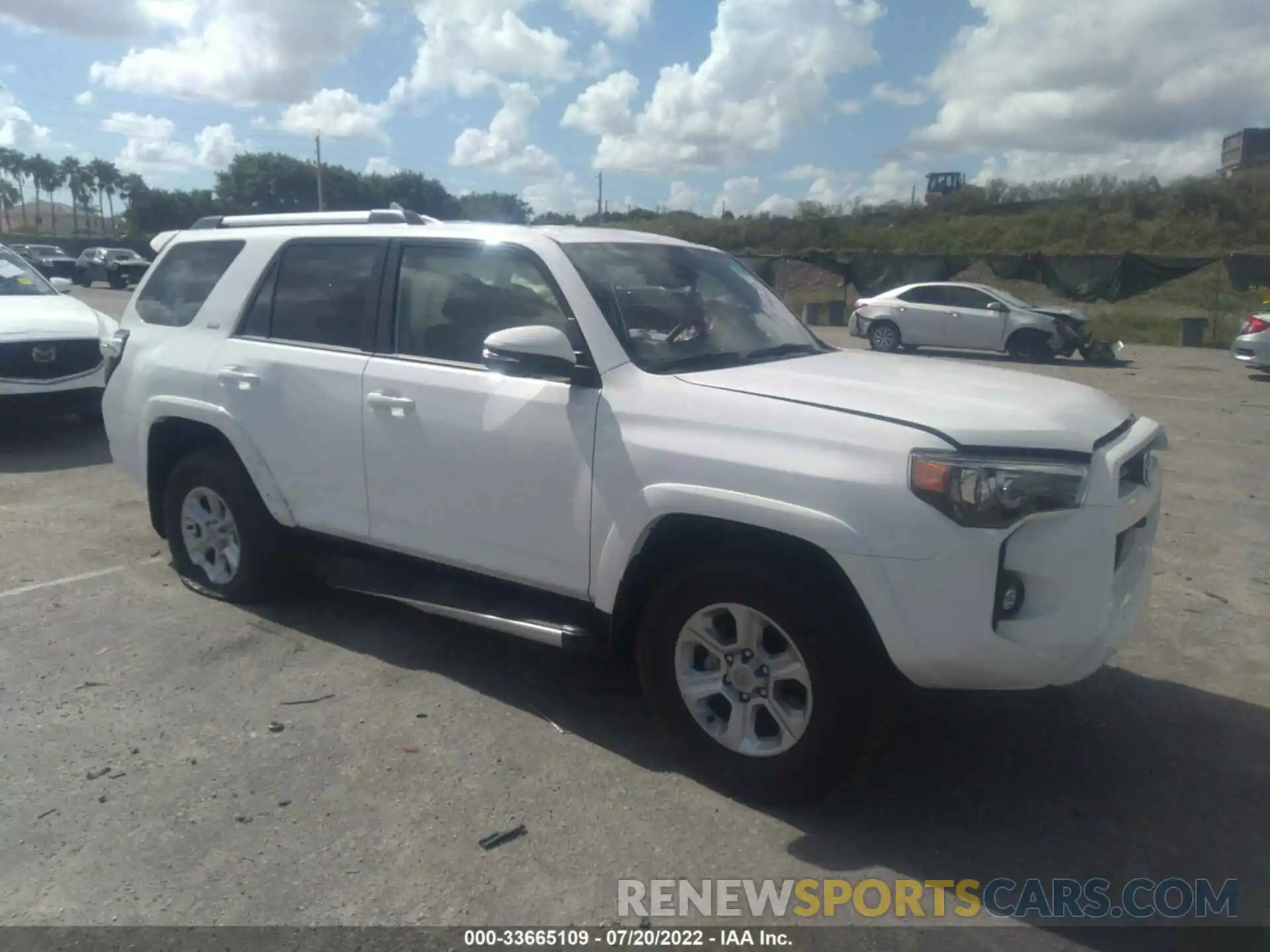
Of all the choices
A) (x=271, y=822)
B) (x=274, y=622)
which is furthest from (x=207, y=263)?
(x=271, y=822)

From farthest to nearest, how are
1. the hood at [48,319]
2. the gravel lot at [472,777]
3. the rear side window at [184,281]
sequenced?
the hood at [48,319], the rear side window at [184,281], the gravel lot at [472,777]

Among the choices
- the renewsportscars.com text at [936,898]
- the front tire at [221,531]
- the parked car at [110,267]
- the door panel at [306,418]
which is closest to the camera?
the renewsportscars.com text at [936,898]

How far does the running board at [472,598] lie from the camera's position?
12.5 ft

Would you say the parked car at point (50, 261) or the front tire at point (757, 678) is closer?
the front tire at point (757, 678)

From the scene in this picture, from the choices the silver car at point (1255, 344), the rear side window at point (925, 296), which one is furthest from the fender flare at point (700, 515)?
the rear side window at point (925, 296)

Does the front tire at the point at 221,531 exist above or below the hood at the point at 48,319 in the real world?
A: below

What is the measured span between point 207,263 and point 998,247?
1902 inches

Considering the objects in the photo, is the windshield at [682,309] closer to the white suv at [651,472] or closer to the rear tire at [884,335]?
the white suv at [651,472]

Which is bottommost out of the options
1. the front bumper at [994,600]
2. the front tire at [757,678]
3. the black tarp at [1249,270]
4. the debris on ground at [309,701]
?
the debris on ground at [309,701]

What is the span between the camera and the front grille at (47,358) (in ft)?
29.2

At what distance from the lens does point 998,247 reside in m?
48.4

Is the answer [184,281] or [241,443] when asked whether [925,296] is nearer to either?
[184,281]

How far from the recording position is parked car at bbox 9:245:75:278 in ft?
123

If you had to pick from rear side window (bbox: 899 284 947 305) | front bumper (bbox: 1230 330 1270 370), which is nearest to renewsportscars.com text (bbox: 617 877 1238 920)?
front bumper (bbox: 1230 330 1270 370)
